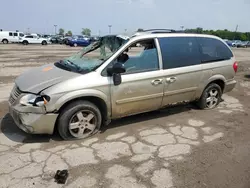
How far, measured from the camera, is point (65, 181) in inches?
105

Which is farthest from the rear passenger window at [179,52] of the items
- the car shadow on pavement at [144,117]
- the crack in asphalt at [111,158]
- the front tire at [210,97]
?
the crack in asphalt at [111,158]

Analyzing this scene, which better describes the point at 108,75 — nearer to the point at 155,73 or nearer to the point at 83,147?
the point at 155,73

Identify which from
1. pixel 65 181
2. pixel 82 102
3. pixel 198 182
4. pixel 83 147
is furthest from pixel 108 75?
pixel 198 182

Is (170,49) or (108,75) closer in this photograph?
(108,75)

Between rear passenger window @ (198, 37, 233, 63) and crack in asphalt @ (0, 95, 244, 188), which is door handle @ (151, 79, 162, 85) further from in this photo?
rear passenger window @ (198, 37, 233, 63)

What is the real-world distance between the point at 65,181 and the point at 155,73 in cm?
230

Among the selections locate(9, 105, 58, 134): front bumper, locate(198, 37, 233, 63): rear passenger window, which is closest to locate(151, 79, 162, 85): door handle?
locate(198, 37, 233, 63): rear passenger window

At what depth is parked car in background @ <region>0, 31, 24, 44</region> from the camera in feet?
112

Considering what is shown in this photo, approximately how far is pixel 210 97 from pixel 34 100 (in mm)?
3790

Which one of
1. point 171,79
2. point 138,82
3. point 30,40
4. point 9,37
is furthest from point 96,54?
point 9,37

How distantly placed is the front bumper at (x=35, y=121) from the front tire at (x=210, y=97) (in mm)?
3259

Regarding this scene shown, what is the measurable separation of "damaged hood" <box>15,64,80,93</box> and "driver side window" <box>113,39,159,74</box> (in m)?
0.87

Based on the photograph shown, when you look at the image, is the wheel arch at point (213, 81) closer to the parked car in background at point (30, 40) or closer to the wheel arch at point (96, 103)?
the wheel arch at point (96, 103)

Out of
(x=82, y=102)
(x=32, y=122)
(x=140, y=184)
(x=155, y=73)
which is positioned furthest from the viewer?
(x=155, y=73)
